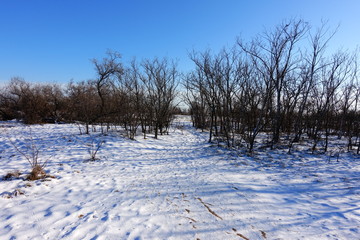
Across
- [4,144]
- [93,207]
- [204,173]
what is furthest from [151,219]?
[4,144]

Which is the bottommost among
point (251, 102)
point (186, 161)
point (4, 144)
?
point (186, 161)

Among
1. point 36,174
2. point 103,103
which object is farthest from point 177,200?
point 103,103

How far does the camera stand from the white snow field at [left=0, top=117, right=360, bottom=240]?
259 centimetres

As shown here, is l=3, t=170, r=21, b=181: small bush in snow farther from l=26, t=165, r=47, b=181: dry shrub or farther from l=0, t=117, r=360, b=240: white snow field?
l=26, t=165, r=47, b=181: dry shrub

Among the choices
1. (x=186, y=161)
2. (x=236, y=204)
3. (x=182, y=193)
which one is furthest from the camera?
(x=186, y=161)

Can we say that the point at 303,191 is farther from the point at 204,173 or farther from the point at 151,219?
the point at 151,219

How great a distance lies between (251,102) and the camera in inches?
442

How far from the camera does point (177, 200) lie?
11.9ft

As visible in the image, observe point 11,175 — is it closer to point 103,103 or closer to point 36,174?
point 36,174

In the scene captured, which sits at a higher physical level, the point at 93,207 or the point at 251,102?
the point at 251,102

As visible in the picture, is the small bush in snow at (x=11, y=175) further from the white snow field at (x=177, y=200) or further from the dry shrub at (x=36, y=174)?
the dry shrub at (x=36, y=174)

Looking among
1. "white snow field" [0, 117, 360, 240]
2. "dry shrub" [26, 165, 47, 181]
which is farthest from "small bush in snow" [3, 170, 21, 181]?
"dry shrub" [26, 165, 47, 181]

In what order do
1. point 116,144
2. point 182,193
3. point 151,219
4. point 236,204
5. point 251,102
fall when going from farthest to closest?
point 251,102 < point 116,144 < point 182,193 < point 236,204 < point 151,219

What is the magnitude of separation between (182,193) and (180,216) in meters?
0.97
